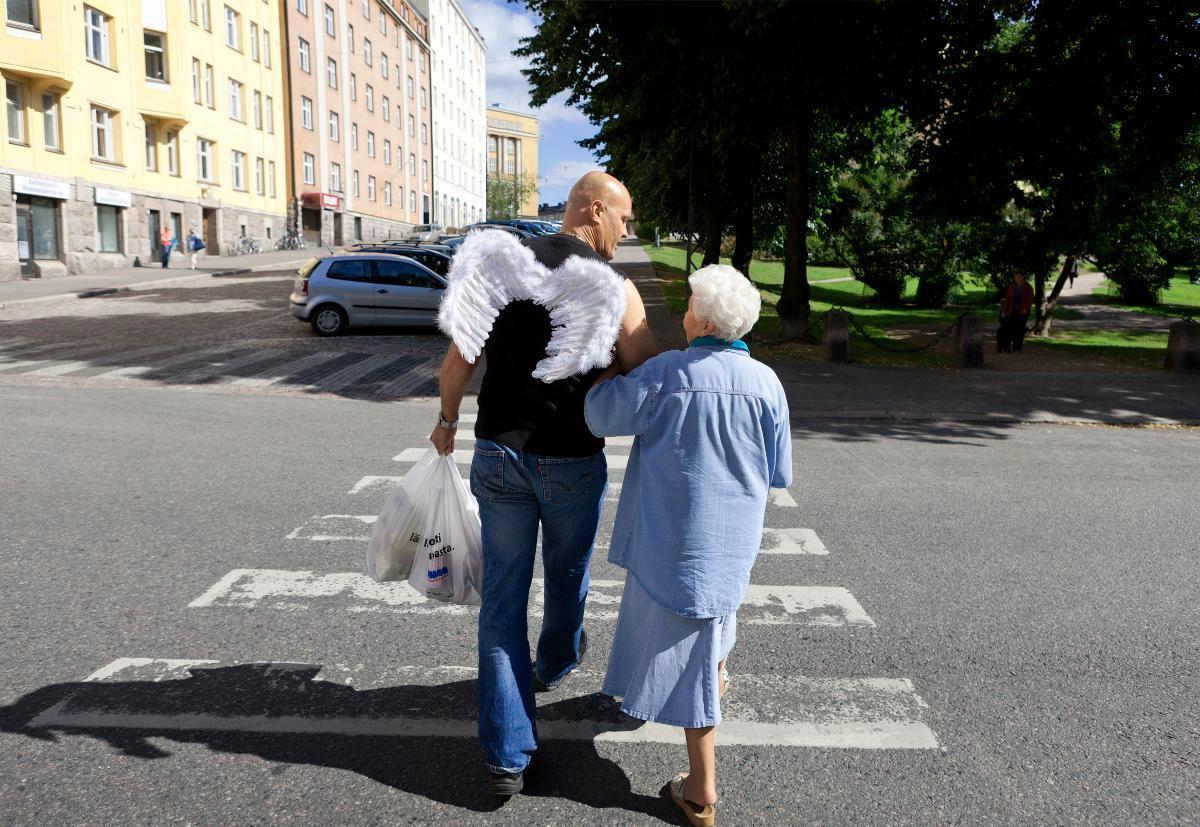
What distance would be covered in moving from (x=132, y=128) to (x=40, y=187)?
607cm

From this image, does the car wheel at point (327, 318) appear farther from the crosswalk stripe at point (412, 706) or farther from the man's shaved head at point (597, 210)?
the man's shaved head at point (597, 210)

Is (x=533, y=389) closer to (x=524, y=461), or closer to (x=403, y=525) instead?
(x=524, y=461)

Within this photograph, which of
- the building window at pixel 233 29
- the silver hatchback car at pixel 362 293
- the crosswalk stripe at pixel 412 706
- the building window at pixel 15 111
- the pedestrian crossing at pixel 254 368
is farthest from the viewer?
the building window at pixel 233 29

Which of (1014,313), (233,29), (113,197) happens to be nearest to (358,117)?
(233,29)

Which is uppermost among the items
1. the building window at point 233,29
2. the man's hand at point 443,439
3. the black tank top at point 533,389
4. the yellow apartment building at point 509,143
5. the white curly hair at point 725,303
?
the yellow apartment building at point 509,143

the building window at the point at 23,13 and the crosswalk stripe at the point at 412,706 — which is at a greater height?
the building window at the point at 23,13

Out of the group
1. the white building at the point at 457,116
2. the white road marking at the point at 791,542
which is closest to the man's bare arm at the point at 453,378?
the white road marking at the point at 791,542

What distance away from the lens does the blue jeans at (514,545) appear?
304 centimetres

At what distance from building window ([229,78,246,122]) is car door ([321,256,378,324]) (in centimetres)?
2730

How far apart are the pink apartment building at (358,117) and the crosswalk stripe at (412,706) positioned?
48.4 metres

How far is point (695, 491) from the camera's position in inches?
113

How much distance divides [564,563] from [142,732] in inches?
64.4

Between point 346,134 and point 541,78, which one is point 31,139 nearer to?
point 541,78

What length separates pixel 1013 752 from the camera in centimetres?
340
